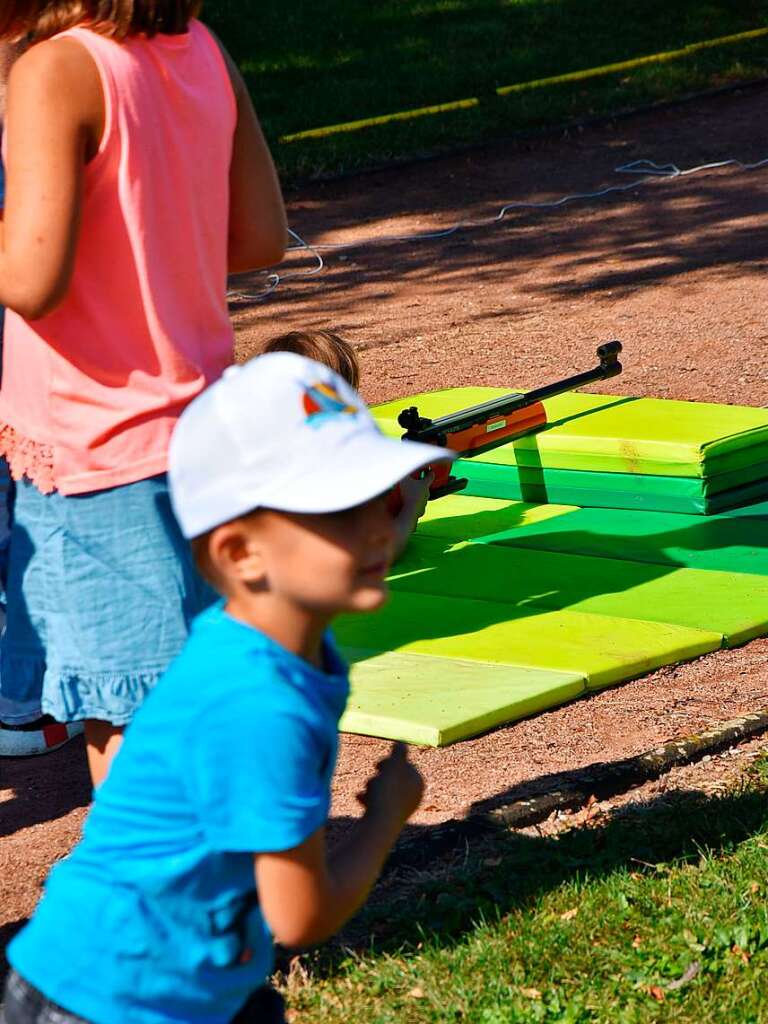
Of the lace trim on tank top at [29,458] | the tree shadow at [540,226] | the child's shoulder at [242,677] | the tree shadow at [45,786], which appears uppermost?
the lace trim on tank top at [29,458]

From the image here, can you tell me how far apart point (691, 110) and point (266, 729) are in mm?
12967

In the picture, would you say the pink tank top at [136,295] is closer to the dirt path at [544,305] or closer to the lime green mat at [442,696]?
the dirt path at [544,305]

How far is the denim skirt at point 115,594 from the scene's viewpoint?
2408mm

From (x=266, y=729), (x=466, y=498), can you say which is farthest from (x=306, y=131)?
(x=266, y=729)

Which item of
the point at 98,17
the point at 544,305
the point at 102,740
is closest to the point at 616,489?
the point at 544,305

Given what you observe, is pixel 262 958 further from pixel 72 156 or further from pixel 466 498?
pixel 466 498

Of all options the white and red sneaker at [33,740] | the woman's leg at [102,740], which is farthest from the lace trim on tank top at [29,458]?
the white and red sneaker at [33,740]

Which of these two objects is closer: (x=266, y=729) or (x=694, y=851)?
(x=266, y=729)

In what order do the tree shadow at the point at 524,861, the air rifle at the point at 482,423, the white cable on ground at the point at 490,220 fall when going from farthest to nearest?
the white cable on ground at the point at 490,220 < the air rifle at the point at 482,423 < the tree shadow at the point at 524,861

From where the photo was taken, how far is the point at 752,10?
16.9 m

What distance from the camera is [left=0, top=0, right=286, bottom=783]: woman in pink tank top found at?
2.31 metres

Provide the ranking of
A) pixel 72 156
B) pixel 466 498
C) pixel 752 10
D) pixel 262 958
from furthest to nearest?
1. pixel 752 10
2. pixel 466 498
3. pixel 72 156
4. pixel 262 958

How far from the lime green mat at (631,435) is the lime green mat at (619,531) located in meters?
0.17

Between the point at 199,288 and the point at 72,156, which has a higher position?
the point at 72,156
